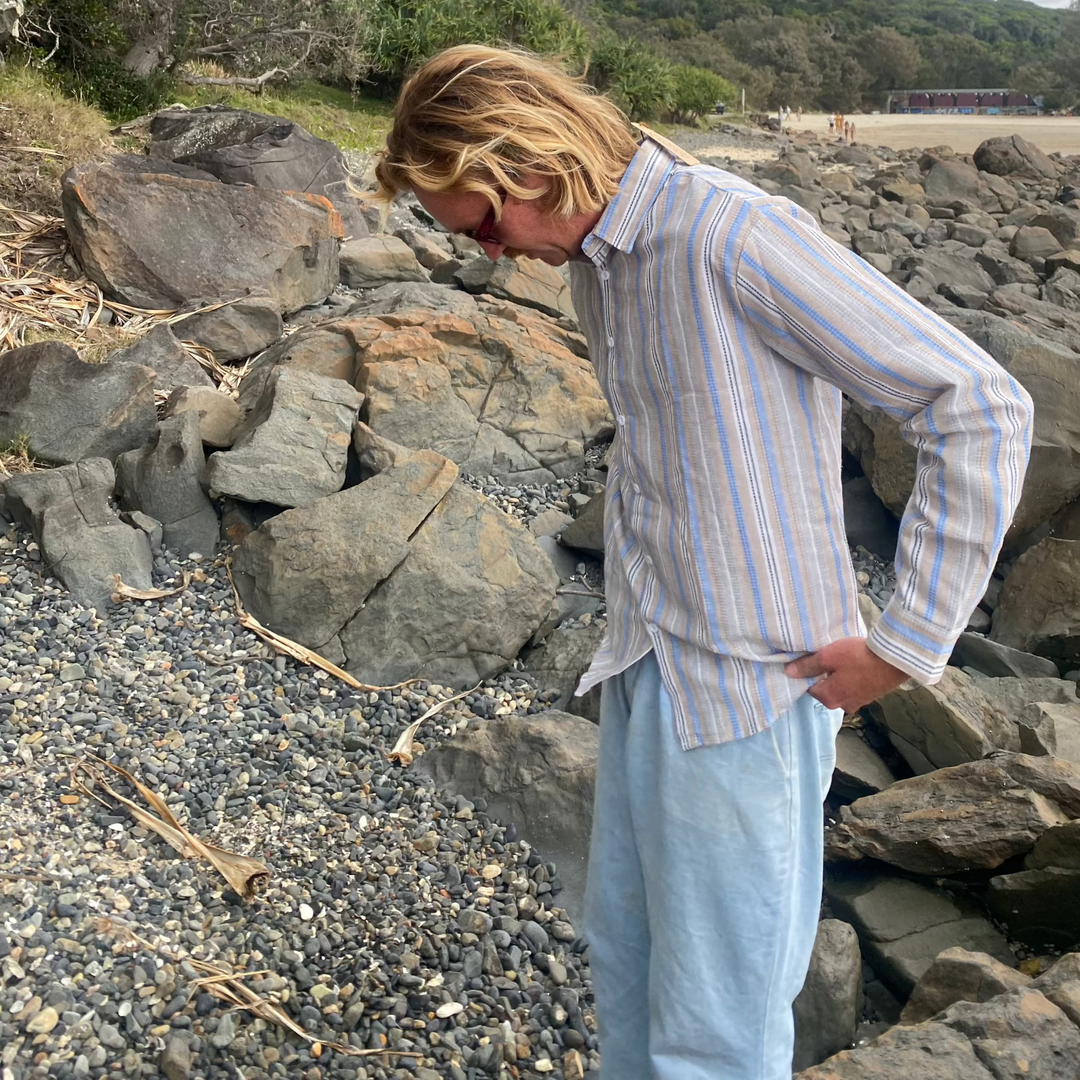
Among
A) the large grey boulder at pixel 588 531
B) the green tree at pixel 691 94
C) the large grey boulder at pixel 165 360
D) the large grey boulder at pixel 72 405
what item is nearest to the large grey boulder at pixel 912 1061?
the large grey boulder at pixel 588 531

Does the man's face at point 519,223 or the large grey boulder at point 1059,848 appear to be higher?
the man's face at point 519,223

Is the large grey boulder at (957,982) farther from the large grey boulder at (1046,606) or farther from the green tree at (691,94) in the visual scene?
the green tree at (691,94)

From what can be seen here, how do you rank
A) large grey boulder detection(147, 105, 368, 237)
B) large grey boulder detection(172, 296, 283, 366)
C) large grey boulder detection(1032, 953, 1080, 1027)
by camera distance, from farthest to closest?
1. large grey boulder detection(147, 105, 368, 237)
2. large grey boulder detection(172, 296, 283, 366)
3. large grey boulder detection(1032, 953, 1080, 1027)

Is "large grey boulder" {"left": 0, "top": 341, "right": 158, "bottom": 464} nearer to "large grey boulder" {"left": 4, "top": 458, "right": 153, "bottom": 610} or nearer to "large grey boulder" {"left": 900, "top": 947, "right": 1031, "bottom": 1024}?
"large grey boulder" {"left": 4, "top": 458, "right": 153, "bottom": 610}

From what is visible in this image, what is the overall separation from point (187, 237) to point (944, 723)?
5799 millimetres

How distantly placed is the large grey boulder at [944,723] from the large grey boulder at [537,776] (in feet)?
3.46

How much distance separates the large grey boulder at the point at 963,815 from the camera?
9.91ft

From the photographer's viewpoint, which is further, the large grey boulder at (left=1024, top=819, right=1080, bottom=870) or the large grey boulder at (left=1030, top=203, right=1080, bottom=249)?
the large grey boulder at (left=1030, top=203, right=1080, bottom=249)

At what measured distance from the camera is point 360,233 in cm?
938

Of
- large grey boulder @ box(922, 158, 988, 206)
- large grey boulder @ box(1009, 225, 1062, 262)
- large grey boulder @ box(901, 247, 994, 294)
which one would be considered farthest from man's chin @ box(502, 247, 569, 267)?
large grey boulder @ box(922, 158, 988, 206)

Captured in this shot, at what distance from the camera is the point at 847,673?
5.03 feet

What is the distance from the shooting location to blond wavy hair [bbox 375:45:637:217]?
146cm

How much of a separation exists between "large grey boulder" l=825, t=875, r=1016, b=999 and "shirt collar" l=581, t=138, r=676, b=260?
7.54 feet

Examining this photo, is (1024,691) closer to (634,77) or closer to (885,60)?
(634,77)
